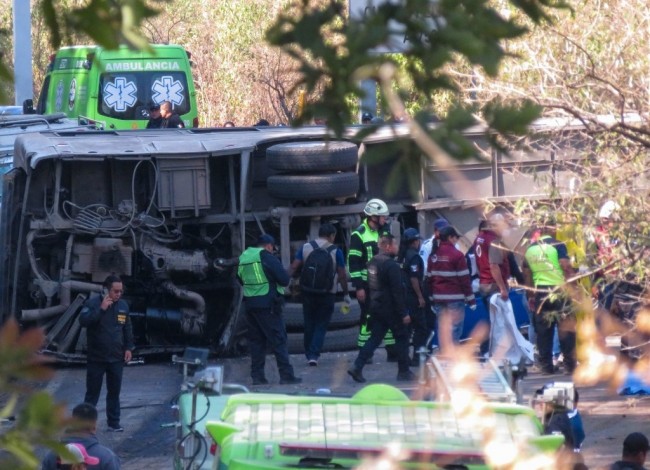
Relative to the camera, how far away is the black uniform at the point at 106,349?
29.4 ft

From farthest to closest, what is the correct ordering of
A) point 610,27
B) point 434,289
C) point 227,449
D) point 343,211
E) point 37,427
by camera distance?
point 343,211
point 434,289
point 610,27
point 227,449
point 37,427

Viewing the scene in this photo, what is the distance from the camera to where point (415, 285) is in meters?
11.0

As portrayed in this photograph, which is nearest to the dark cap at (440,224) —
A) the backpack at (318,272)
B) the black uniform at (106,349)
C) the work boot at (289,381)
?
the backpack at (318,272)

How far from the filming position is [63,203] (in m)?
11.1

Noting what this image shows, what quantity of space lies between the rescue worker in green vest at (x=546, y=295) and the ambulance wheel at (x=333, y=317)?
1907 millimetres

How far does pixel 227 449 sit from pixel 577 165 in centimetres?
317

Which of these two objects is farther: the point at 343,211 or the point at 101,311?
the point at 343,211

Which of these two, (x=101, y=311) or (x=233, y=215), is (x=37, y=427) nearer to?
(x=101, y=311)

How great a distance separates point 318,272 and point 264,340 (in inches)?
34.0

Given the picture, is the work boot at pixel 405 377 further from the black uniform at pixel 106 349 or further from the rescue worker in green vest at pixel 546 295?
the black uniform at pixel 106 349

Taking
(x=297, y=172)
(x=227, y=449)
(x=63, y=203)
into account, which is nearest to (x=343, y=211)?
(x=297, y=172)

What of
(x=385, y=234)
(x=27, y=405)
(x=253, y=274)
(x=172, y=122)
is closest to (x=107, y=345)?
(x=253, y=274)

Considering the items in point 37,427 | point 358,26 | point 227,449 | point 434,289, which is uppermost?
point 358,26

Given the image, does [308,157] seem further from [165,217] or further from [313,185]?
[165,217]
